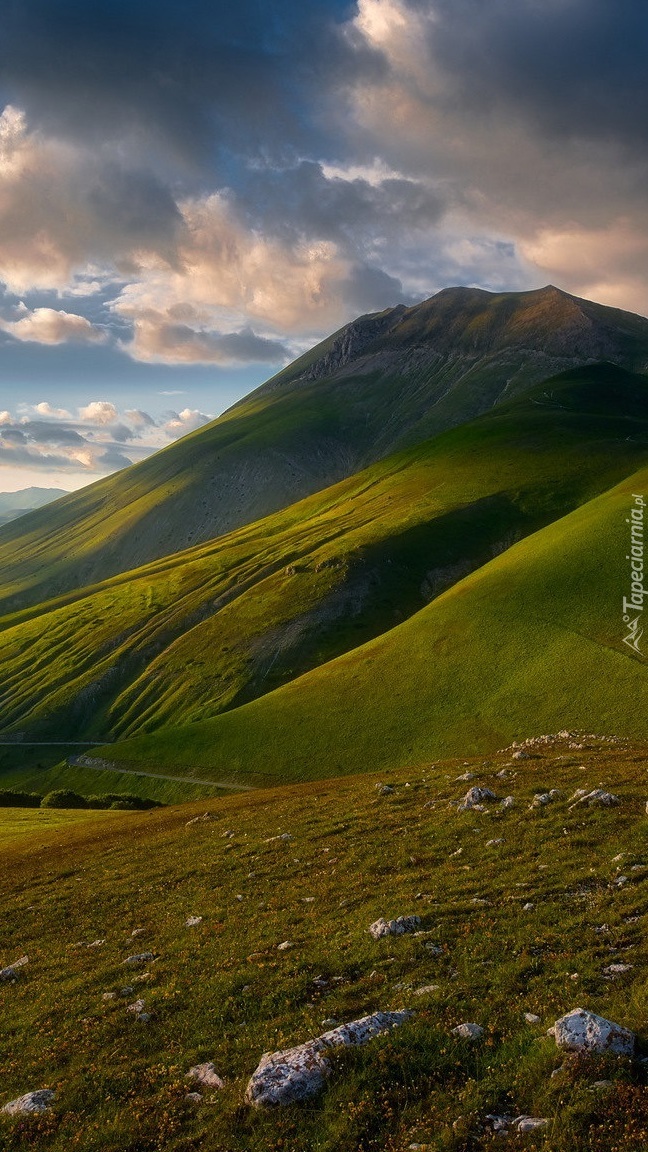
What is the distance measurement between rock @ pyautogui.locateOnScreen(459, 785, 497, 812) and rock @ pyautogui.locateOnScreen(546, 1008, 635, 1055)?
64.9ft

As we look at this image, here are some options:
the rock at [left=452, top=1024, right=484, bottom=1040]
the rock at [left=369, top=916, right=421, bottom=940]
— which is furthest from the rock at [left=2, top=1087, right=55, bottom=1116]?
the rock at [left=452, top=1024, right=484, bottom=1040]

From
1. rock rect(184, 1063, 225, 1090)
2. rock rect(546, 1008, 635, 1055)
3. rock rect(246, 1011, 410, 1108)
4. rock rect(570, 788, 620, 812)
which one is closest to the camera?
rock rect(546, 1008, 635, 1055)

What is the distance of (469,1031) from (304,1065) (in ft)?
12.6

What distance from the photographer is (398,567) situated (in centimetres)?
18462

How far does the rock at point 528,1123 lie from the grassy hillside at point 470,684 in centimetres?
6884

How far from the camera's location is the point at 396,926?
2108cm

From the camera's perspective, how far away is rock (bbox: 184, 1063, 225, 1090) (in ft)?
49.0

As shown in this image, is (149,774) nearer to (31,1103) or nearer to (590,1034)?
(31,1103)

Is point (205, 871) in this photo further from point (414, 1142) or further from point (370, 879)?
point (414, 1142)

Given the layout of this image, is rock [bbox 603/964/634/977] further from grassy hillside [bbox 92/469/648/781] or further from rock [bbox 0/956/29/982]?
grassy hillside [bbox 92/469/648/781]

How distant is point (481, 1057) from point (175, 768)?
112 meters

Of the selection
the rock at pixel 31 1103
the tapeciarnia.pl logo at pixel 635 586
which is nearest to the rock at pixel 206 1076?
the rock at pixel 31 1103

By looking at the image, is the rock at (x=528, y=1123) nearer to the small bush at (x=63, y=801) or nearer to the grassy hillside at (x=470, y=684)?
the grassy hillside at (x=470, y=684)

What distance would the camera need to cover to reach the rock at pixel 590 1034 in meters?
13.0
